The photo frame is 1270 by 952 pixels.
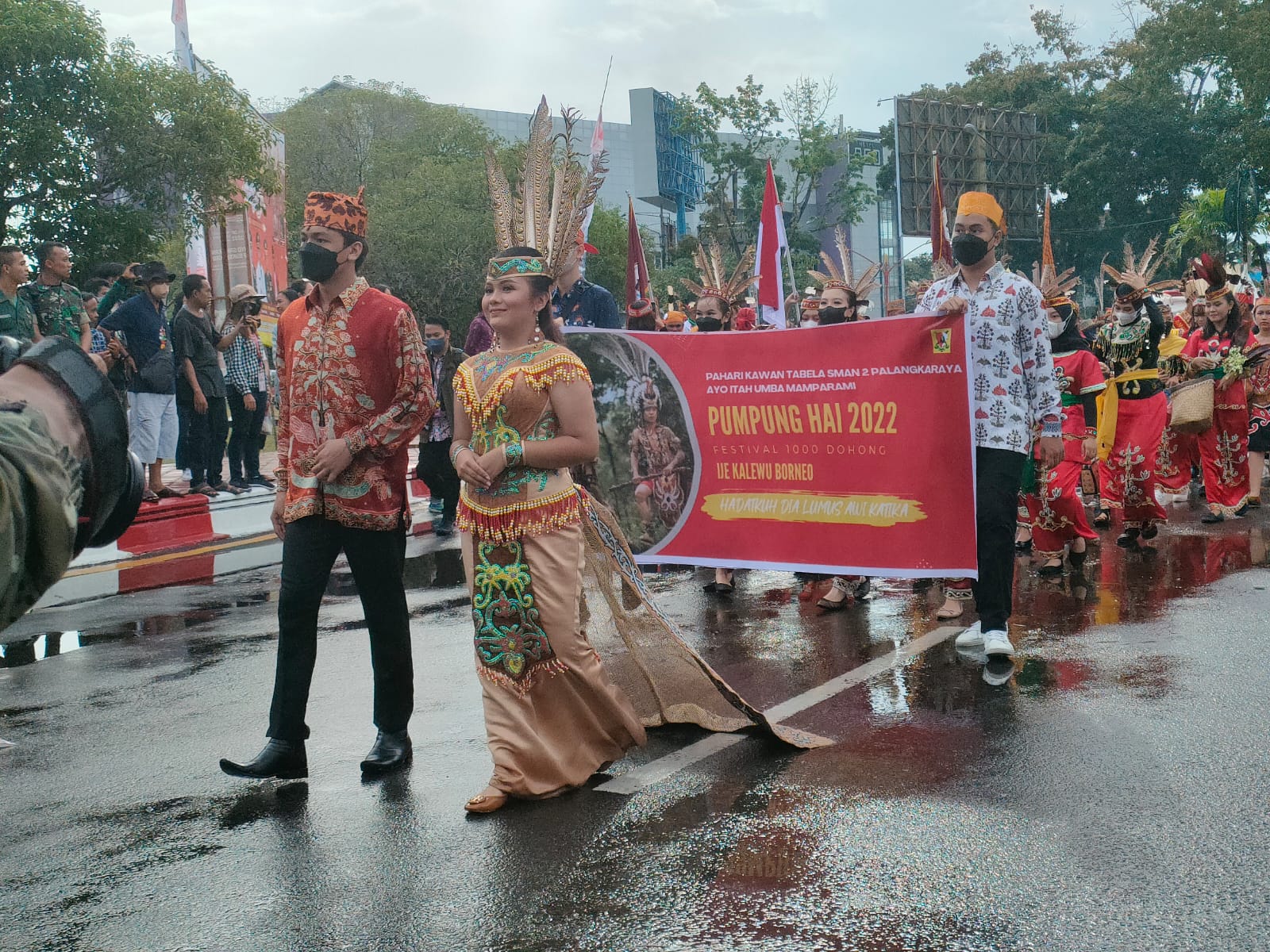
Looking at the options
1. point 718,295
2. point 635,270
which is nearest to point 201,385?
point 635,270

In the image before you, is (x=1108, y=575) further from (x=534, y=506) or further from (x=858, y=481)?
(x=534, y=506)

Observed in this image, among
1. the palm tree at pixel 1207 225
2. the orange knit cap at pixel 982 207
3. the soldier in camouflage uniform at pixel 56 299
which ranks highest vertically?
the palm tree at pixel 1207 225

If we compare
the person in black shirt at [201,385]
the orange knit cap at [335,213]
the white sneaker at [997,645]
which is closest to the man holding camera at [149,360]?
the person in black shirt at [201,385]

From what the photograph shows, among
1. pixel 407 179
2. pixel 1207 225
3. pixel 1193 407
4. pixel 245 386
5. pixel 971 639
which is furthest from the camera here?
pixel 407 179

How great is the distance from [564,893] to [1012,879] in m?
1.22

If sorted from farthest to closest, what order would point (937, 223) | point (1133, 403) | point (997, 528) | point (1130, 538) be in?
point (937, 223), point (1133, 403), point (1130, 538), point (997, 528)

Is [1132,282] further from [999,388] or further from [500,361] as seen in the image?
[500,361]

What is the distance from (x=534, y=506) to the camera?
456 centimetres

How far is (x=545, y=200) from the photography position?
489 centimetres

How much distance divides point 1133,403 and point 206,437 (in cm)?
883

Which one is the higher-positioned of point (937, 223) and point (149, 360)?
point (937, 223)

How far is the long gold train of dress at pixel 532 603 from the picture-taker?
14.7 feet

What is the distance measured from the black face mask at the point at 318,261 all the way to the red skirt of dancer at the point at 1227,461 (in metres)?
9.21

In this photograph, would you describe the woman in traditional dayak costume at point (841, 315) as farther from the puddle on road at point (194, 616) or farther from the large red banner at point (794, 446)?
the puddle on road at point (194, 616)
